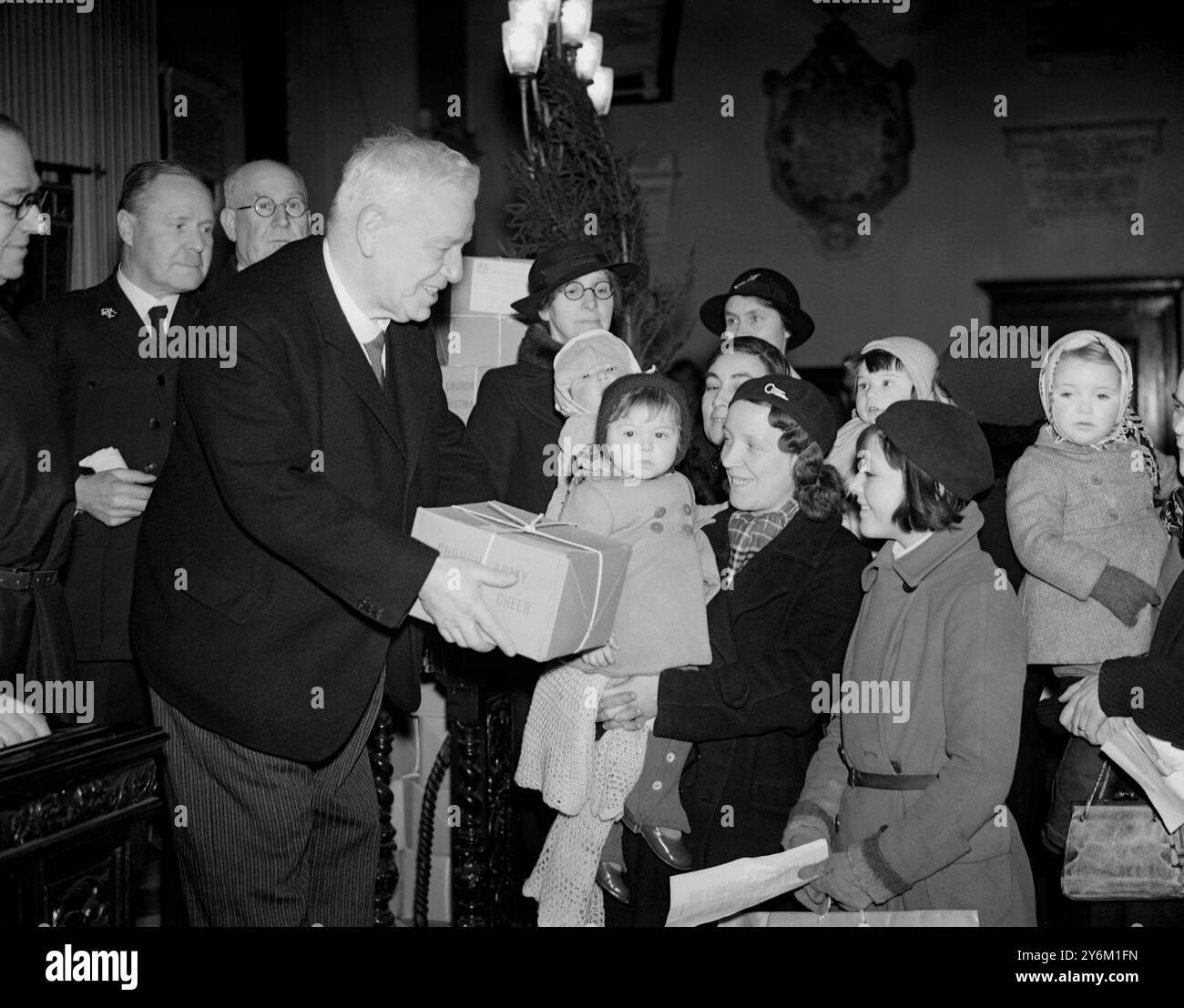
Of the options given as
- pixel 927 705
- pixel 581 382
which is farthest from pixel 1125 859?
pixel 581 382

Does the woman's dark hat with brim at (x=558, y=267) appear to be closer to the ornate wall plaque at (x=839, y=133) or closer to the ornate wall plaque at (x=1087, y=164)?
the ornate wall plaque at (x=839, y=133)

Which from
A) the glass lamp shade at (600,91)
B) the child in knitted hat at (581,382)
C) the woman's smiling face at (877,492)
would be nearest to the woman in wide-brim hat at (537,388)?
the child in knitted hat at (581,382)

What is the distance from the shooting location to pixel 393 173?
92.4 inches

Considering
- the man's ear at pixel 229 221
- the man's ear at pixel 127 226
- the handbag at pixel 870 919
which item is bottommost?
the handbag at pixel 870 919

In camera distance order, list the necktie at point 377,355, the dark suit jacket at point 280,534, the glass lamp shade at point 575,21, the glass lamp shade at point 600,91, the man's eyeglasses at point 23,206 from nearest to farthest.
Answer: the dark suit jacket at point 280,534 < the necktie at point 377,355 < the man's eyeglasses at point 23,206 < the glass lamp shade at point 575,21 < the glass lamp shade at point 600,91

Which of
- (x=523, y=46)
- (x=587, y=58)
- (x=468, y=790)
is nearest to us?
(x=468, y=790)

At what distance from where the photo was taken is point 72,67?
Answer: 20.3ft

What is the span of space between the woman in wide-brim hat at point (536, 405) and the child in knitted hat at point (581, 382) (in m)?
0.20

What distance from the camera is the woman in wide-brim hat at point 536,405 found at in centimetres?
358

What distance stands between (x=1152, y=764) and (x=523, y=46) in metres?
3.40

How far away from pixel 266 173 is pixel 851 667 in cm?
237

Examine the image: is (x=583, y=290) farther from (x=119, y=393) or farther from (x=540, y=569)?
(x=540, y=569)

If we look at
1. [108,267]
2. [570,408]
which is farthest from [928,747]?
[108,267]

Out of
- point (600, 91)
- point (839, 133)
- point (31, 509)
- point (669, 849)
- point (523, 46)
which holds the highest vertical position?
point (839, 133)
